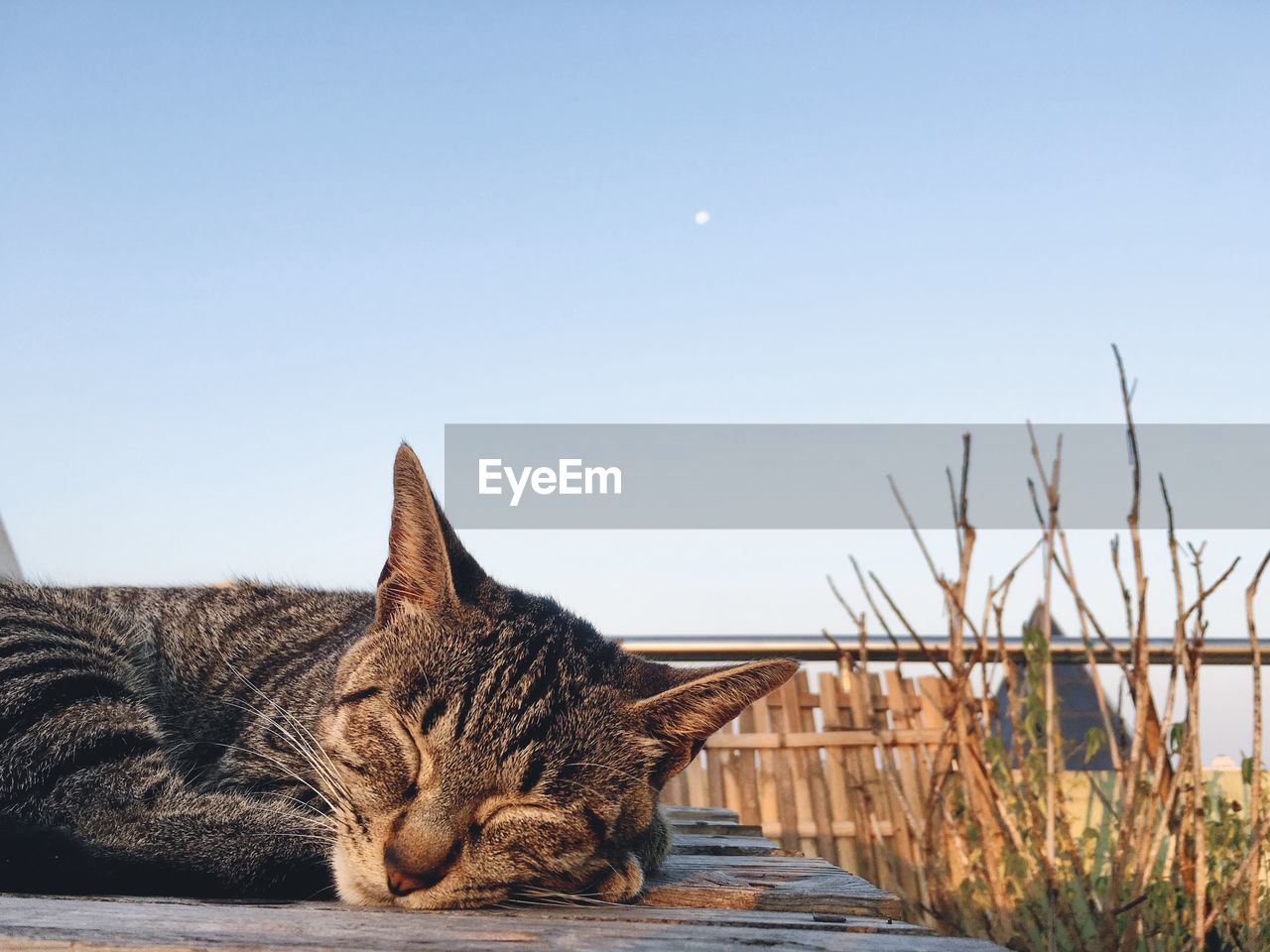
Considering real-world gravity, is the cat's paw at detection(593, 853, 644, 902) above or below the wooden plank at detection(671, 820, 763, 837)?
above

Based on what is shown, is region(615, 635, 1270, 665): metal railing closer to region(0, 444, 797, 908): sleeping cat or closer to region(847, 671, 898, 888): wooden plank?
region(847, 671, 898, 888): wooden plank

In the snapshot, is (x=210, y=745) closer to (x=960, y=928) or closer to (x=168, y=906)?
(x=168, y=906)

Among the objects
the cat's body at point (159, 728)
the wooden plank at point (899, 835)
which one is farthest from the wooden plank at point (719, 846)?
the wooden plank at point (899, 835)

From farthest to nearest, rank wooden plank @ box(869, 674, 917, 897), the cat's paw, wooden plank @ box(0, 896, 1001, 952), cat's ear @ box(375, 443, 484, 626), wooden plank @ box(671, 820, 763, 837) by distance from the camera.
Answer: wooden plank @ box(869, 674, 917, 897) < wooden plank @ box(671, 820, 763, 837) < cat's ear @ box(375, 443, 484, 626) < the cat's paw < wooden plank @ box(0, 896, 1001, 952)

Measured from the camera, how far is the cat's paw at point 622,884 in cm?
153

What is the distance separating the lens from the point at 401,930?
3.58 ft

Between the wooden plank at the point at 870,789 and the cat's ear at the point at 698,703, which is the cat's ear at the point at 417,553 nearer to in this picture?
the cat's ear at the point at 698,703

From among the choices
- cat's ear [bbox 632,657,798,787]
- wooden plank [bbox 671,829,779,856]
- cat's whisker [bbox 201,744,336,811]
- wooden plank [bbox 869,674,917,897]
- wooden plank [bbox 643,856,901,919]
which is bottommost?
wooden plank [bbox 869,674,917,897]

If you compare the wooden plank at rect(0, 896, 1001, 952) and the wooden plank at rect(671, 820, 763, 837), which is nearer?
the wooden plank at rect(0, 896, 1001, 952)

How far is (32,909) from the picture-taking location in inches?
43.1

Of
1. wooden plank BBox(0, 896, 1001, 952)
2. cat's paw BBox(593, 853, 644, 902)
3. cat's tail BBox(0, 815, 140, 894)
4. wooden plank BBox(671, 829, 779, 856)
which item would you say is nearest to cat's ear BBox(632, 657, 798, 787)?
cat's paw BBox(593, 853, 644, 902)

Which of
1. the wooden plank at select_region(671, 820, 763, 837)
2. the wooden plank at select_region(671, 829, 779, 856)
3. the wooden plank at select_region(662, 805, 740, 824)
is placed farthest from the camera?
the wooden plank at select_region(662, 805, 740, 824)

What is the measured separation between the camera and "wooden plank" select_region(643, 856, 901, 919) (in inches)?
58.1

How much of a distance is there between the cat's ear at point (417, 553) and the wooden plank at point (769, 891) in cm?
65
